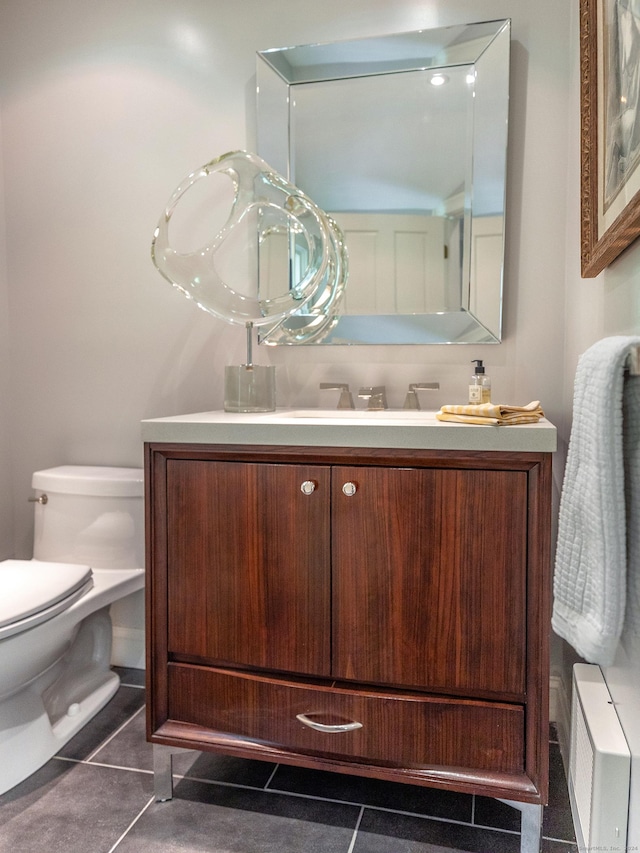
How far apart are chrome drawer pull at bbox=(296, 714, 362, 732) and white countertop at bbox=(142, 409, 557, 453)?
574mm

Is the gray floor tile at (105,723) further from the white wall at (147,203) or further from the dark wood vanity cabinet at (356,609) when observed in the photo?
the white wall at (147,203)

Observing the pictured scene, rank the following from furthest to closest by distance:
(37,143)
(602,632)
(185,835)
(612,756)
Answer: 1. (37,143)
2. (185,835)
3. (612,756)
4. (602,632)

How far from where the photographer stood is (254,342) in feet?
6.34

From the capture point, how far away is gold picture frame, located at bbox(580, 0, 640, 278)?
957mm

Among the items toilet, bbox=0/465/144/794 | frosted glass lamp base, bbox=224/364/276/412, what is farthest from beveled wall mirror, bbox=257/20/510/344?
toilet, bbox=0/465/144/794

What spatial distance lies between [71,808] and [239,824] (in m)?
0.39

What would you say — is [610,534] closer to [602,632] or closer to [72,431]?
[602,632]

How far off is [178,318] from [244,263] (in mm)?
277

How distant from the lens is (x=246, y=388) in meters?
1.68

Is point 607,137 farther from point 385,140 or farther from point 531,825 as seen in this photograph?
point 531,825

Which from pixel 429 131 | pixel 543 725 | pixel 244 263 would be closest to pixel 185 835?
pixel 543 725

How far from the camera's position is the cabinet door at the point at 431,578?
48.6 inches

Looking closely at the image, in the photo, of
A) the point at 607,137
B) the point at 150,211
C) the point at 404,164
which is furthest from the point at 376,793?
the point at 150,211

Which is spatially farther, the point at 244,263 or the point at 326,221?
the point at 244,263
